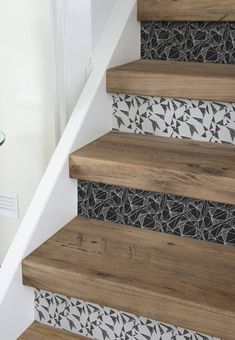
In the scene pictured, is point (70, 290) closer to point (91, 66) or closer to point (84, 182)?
point (84, 182)

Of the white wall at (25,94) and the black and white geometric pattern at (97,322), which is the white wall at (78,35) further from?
the black and white geometric pattern at (97,322)

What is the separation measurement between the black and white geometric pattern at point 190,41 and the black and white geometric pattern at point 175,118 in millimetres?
235

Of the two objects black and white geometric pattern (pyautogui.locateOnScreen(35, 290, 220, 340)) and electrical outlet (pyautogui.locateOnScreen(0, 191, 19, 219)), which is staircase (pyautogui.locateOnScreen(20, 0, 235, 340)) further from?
electrical outlet (pyautogui.locateOnScreen(0, 191, 19, 219))

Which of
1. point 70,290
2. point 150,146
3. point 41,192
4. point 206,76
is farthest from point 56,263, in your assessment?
point 206,76

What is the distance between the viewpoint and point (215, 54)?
161cm

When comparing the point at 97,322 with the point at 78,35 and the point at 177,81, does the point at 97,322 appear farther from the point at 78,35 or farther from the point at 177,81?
the point at 78,35

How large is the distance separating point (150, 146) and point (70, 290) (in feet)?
1.55

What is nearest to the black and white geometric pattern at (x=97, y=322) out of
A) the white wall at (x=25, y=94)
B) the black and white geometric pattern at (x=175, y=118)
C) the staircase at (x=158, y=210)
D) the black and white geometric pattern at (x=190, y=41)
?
the staircase at (x=158, y=210)

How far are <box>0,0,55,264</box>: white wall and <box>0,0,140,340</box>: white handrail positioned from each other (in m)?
0.25

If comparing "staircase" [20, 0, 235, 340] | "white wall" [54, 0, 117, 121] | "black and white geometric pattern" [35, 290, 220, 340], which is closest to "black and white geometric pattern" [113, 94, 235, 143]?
"staircase" [20, 0, 235, 340]

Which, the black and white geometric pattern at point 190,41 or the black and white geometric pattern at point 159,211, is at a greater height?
the black and white geometric pattern at point 190,41

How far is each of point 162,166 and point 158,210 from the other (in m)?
0.13

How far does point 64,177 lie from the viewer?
1.38m

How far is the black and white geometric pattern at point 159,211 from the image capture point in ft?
4.28
